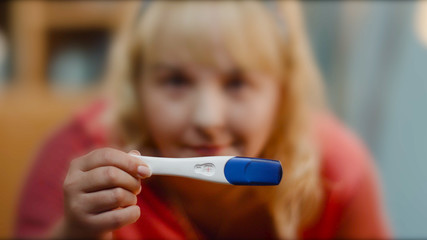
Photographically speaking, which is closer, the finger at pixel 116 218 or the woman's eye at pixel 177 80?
the finger at pixel 116 218

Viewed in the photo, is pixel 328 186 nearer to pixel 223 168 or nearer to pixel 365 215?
pixel 365 215

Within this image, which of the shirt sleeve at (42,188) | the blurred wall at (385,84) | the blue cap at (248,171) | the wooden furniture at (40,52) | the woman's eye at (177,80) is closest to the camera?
the blue cap at (248,171)

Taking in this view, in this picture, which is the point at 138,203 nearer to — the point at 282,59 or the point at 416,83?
the point at 282,59

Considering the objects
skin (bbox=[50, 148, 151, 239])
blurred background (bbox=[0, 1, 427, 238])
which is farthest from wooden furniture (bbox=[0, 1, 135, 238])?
skin (bbox=[50, 148, 151, 239])

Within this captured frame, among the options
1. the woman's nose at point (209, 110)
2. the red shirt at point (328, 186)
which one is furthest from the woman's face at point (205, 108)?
the red shirt at point (328, 186)

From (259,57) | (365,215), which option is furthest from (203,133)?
(365,215)

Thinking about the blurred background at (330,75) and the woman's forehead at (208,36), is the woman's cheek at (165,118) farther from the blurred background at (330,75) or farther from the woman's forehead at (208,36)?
the blurred background at (330,75)

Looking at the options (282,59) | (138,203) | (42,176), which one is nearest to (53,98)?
(42,176)

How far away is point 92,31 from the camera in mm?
1059

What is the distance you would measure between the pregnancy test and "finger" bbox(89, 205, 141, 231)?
0.03 meters

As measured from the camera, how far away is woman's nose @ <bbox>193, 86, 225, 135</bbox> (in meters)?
0.35

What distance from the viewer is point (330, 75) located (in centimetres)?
92

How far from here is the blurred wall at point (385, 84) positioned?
717 millimetres

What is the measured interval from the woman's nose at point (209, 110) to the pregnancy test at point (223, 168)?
0.24 ft
